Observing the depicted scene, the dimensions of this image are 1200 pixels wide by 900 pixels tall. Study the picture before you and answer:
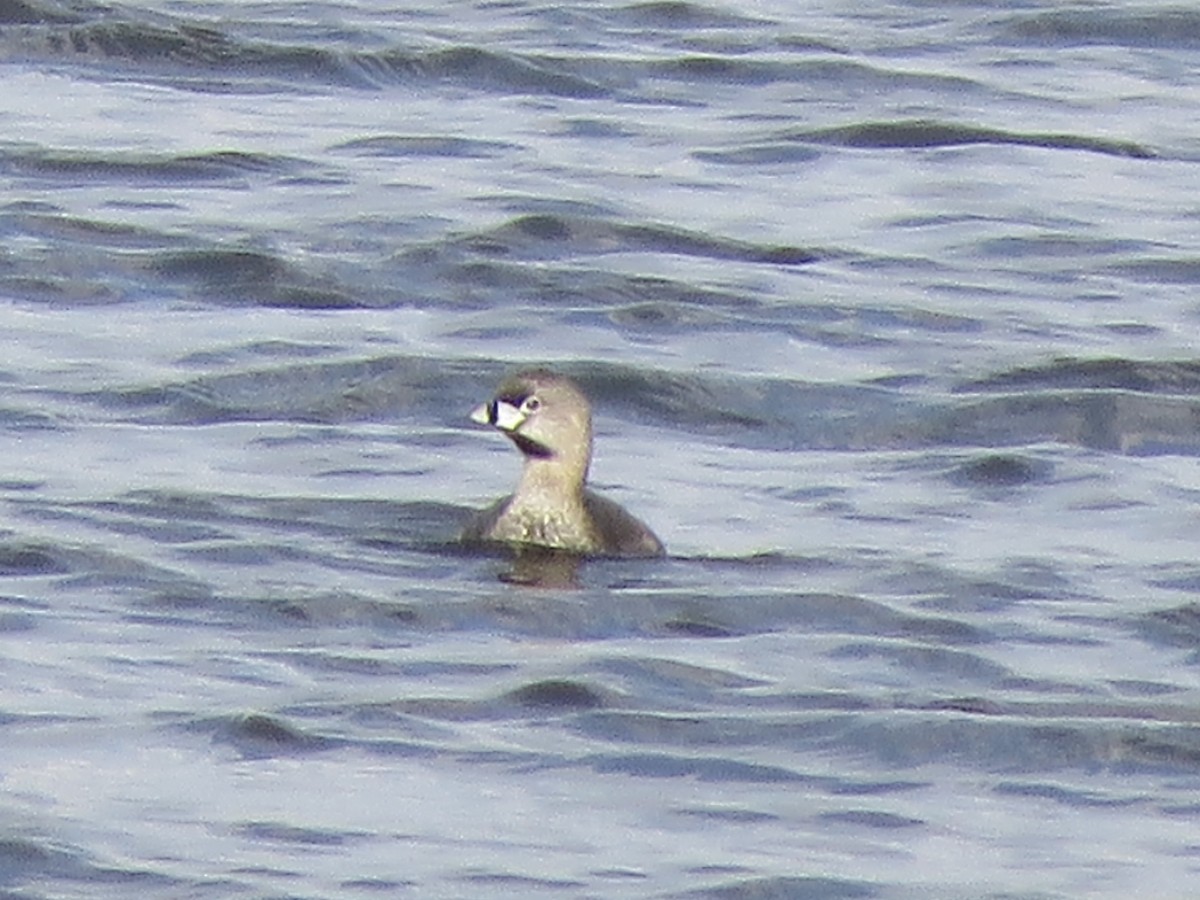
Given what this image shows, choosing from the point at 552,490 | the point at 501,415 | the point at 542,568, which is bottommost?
the point at 542,568

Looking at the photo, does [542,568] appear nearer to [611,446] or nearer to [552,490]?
[552,490]

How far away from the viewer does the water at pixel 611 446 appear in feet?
33.6

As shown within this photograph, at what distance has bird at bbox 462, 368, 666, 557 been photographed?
12.8 m

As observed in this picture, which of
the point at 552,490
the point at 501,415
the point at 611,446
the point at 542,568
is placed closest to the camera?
the point at 542,568

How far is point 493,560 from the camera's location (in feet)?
42.0

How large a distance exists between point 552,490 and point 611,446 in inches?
68.5

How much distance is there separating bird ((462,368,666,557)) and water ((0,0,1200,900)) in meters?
0.15

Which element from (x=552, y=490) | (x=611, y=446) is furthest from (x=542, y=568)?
(x=611, y=446)

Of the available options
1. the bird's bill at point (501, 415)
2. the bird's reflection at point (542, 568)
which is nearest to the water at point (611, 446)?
the bird's reflection at point (542, 568)

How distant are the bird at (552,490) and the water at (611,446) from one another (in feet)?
0.48

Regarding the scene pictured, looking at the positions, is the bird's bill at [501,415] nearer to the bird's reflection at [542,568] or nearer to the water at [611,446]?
the water at [611,446]

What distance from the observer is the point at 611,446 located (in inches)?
574

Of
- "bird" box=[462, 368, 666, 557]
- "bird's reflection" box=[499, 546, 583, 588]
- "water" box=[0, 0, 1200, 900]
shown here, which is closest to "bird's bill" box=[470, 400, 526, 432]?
"bird" box=[462, 368, 666, 557]

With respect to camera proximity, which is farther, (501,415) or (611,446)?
(611,446)
